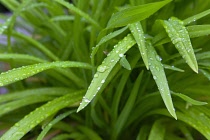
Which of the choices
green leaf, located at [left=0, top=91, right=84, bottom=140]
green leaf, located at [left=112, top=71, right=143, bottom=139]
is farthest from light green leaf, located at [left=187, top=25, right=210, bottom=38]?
green leaf, located at [left=0, top=91, right=84, bottom=140]

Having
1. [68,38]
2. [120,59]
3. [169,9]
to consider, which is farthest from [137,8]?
[68,38]

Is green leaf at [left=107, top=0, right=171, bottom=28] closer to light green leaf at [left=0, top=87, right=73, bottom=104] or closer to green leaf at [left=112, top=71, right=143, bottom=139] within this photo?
green leaf at [left=112, top=71, right=143, bottom=139]

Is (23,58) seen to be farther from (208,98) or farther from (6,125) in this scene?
(208,98)

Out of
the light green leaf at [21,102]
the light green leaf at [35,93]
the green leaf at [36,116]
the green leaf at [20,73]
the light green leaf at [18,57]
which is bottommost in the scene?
the green leaf at [36,116]

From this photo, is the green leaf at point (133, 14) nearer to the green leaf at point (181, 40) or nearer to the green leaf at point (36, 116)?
the green leaf at point (181, 40)

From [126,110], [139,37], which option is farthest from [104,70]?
[126,110]

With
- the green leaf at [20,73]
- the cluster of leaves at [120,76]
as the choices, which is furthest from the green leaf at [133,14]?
the green leaf at [20,73]
